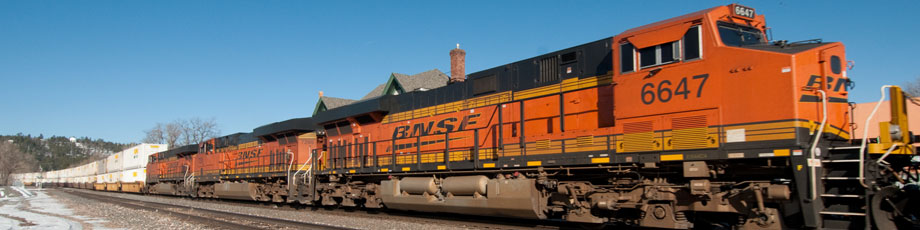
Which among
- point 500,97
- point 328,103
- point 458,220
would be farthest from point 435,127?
point 328,103

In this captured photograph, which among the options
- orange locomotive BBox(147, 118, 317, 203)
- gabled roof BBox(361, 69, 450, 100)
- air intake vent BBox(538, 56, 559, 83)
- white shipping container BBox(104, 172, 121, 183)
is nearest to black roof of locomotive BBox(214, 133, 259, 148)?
orange locomotive BBox(147, 118, 317, 203)

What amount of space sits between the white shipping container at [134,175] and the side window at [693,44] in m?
37.0

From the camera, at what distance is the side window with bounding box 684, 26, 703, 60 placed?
24.4ft

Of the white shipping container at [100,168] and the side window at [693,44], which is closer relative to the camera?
the side window at [693,44]

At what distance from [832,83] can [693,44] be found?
1.68 metres

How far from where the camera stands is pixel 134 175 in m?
37.8

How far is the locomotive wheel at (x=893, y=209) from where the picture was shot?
6.18 metres

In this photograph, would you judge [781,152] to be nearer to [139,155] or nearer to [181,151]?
[181,151]

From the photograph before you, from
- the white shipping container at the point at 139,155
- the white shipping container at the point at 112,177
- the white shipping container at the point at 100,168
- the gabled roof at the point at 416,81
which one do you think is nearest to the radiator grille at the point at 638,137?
the gabled roof at the point at 416,81

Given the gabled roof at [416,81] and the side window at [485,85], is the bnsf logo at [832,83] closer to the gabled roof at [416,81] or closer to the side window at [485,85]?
the side window at [485,85]

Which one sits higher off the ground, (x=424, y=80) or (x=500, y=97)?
(x=424, y=80)

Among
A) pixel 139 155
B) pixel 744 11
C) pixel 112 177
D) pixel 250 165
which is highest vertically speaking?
pixel 744 11

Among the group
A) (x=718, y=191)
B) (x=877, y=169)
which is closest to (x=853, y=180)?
(x=877, y=169)

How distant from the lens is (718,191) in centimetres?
736
